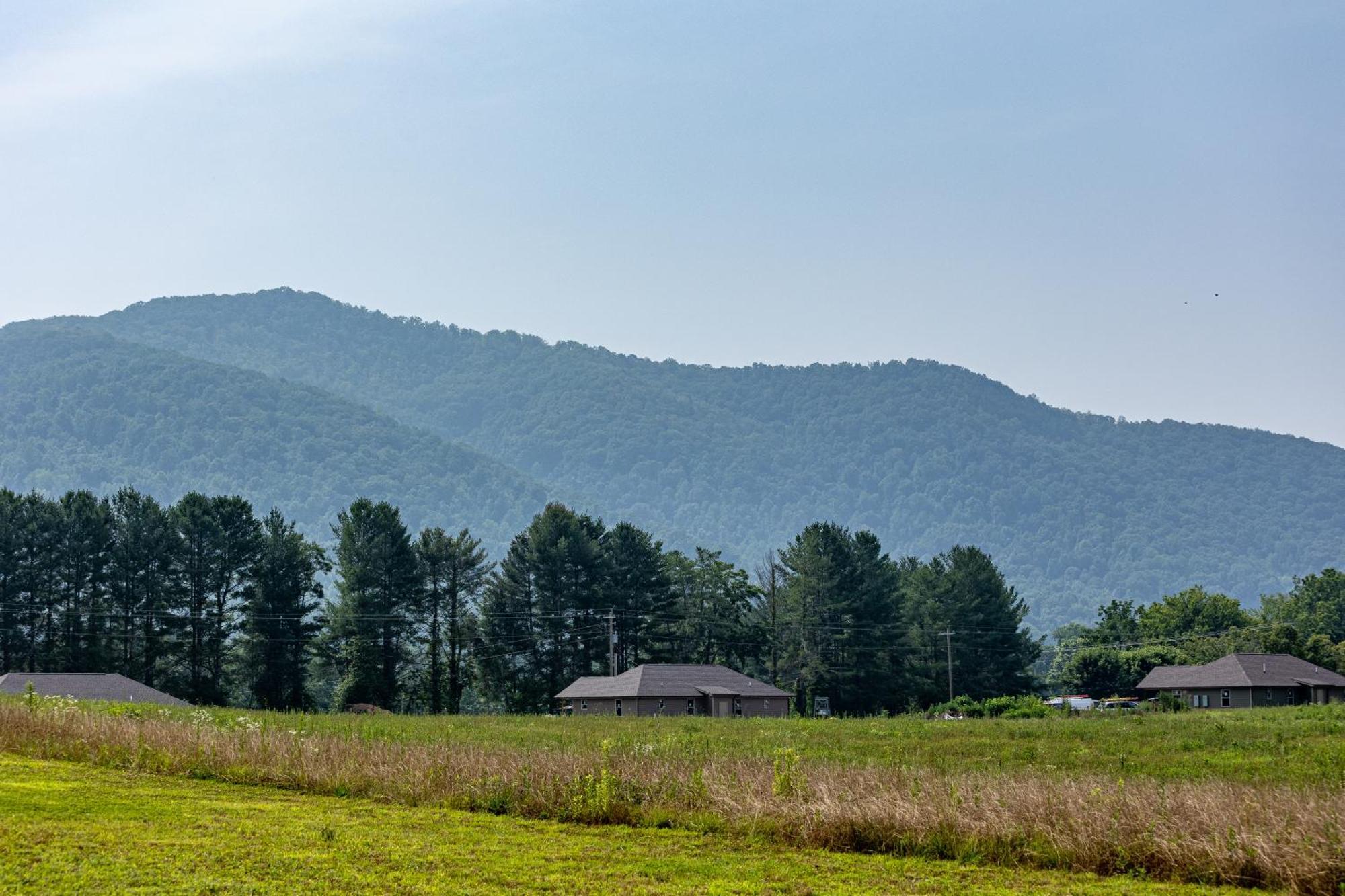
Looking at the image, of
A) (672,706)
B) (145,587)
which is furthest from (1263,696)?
(145,587)

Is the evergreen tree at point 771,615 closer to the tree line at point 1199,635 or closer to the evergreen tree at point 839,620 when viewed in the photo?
the evergreen tree at point 839,620

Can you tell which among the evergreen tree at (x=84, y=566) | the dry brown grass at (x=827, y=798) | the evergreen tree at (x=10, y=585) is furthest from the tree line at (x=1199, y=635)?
the dry brown grass at (x=827, y=798)

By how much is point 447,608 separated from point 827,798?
71.9 meters

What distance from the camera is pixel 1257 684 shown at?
286 ft

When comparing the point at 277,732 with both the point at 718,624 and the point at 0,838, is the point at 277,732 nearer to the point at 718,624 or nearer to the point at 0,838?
the point at 0,838

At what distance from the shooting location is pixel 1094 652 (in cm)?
11450

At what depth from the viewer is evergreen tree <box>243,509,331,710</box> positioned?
267 ft

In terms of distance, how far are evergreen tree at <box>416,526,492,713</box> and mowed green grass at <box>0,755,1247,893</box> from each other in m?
66.5

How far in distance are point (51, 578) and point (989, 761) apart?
64160 millimetres

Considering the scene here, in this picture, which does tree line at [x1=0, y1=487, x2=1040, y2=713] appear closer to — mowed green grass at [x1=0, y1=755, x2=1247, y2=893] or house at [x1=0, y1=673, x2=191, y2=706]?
house at [x1=0, y1=673, x2=191, y2=706]

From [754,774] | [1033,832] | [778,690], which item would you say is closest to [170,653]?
[778,690]

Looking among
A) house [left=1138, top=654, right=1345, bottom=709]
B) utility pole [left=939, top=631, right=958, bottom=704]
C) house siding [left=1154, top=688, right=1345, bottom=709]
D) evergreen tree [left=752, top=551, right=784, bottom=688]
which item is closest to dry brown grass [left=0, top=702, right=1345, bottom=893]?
house siding [left=1154, top=688, right=1345, bottom=709]

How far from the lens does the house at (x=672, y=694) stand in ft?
262

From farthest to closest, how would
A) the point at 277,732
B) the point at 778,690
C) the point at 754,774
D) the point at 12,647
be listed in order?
the point at 778,690 < the point at 12,647 < the point at 277,732 < the point at 754,774
